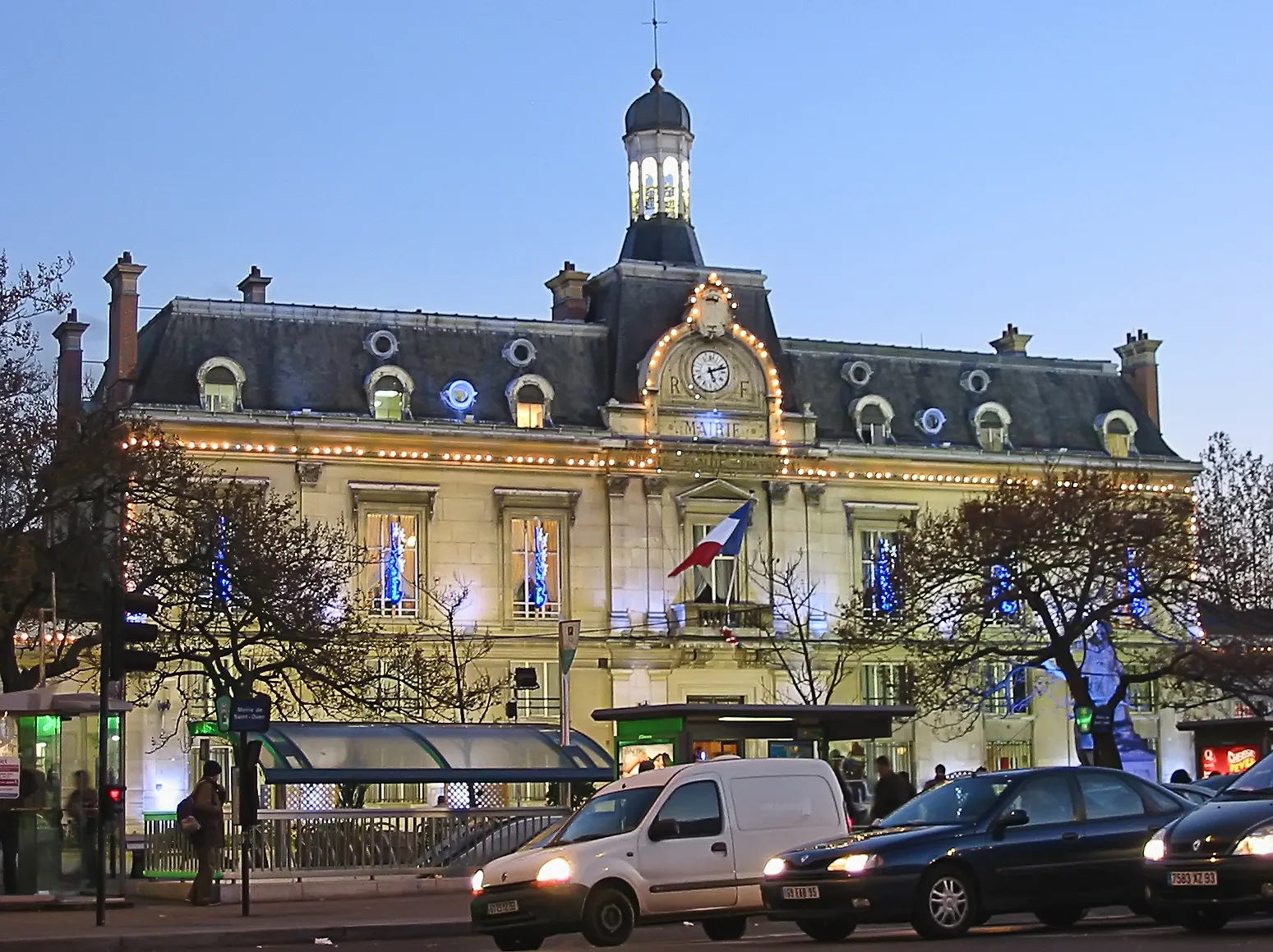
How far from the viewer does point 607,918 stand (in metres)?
23.1

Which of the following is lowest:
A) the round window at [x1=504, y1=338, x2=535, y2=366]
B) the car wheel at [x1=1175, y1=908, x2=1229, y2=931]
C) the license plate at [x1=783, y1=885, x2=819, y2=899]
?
the car wheel at [x1=1175, y1=908, x2=1229, y2=931]

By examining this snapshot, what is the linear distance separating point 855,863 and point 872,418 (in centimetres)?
4898

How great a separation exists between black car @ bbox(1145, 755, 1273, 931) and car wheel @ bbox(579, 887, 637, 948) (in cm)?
538

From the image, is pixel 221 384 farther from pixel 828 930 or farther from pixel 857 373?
pixel 828 930

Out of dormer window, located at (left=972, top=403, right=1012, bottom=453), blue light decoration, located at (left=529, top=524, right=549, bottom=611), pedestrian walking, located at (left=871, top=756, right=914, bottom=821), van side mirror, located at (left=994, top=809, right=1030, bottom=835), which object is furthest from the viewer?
dormer window, located at (left=972, top=403, right=1012, bottom=453)

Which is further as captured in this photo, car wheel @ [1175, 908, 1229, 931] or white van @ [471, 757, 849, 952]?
white van @ [471, 757, 849, 952]

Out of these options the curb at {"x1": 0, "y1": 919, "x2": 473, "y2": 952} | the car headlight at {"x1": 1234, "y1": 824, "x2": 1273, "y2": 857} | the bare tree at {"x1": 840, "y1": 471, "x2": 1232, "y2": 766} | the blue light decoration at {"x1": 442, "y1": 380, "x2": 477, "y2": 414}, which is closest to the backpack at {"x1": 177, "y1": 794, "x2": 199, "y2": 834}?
the curb at {"x1": 0, "y1": 919, "x2": 473, "y2": 952}

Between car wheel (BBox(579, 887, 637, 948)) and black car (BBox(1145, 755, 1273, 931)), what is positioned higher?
black car (BBox(1145, 755, 1273, 931))

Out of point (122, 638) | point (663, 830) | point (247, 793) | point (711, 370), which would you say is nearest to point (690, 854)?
point (663, 830)

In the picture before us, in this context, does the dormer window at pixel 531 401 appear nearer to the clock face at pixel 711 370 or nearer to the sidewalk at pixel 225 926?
the clock face at pixel 711 370

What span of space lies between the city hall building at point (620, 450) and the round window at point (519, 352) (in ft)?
0.26

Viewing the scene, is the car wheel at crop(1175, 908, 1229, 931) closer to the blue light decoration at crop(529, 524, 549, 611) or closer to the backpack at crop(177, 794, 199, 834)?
the backpack at crop(177, 794, 199, 834)

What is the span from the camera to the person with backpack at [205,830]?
104 feet

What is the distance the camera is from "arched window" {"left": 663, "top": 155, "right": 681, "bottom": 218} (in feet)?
237
